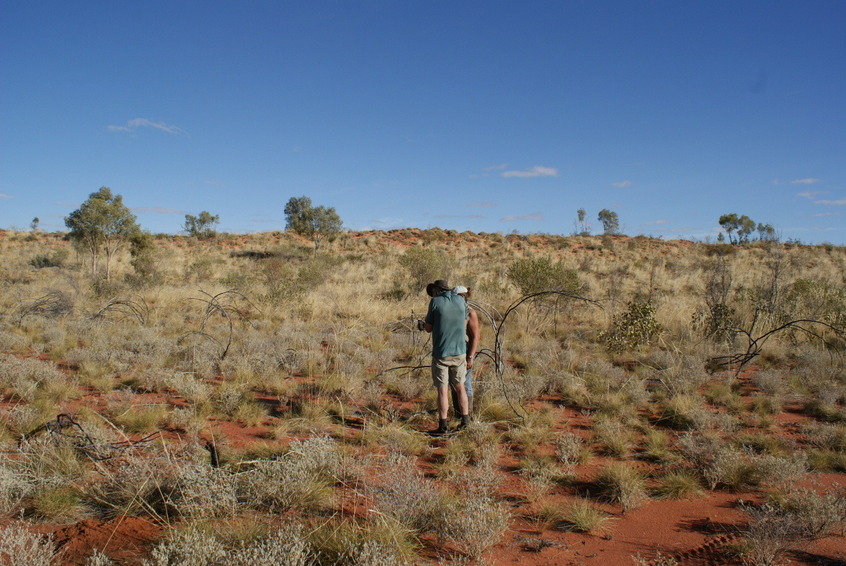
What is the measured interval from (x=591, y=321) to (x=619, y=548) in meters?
9.85

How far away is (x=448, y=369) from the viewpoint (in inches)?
239

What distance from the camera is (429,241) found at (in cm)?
4019

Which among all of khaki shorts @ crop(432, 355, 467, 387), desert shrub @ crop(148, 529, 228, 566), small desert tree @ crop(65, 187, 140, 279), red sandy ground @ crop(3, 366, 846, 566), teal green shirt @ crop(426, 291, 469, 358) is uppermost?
small desert tree @ crop(65, 187, 140, 279)

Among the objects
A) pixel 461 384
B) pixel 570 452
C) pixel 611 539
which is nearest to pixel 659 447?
pixel 570 452

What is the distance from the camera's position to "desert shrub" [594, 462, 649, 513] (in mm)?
4360

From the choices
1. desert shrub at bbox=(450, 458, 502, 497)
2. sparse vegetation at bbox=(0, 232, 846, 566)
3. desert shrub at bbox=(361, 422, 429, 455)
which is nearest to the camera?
sparse vegetation at bbox=(0, 232, 846, 566)

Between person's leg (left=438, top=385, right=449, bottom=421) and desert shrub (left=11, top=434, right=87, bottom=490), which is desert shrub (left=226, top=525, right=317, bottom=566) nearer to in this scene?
desert shrub (left=11, top=434, right=87, bottom=490)

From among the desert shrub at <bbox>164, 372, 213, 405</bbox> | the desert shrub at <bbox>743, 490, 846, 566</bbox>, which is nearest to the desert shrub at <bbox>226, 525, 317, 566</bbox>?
the desert shrub at <bbox>743, 490, 846, 566</bbox>

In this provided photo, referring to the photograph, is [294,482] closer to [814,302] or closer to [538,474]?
[538,474]

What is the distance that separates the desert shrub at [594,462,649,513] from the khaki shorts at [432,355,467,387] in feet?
6.39

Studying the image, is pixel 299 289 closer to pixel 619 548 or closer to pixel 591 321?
pixel 591 321

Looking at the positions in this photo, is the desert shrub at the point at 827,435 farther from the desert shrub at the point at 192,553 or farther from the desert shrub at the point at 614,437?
the desert shrub at the point at 192,553

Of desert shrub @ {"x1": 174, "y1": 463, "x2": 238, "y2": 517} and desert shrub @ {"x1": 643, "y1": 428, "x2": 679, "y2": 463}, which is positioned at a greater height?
desert shrub @ {"x1": 174, "y1": 463, "x2": 238, "y2": 517}

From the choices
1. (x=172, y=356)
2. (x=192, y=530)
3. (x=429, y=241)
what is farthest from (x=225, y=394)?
(x=429, y=241)
